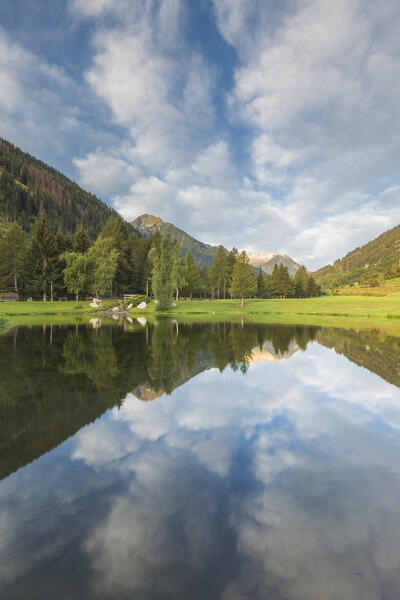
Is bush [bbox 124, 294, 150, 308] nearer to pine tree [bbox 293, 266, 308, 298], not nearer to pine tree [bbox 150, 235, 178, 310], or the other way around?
pine tree [bbox 150, 235, 178, 310]

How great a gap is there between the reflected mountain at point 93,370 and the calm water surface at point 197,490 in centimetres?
9

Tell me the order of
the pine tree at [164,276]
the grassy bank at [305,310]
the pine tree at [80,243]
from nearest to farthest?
the grassy bank at [305,310] → the pine tree at [164,276] → the pine tree at [80,243]

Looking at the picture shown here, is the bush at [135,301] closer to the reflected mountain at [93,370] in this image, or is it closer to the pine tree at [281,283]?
the reflected mountain at [93,370]

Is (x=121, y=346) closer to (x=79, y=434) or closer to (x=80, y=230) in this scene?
(x=79, y=434)

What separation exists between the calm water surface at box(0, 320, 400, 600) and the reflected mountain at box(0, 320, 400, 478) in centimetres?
9

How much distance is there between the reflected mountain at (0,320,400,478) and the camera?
629 cm

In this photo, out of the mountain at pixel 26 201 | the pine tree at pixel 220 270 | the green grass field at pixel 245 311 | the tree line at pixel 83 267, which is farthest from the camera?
the mountain at pixel 26 201

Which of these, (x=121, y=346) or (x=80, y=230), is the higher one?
(x=80, y=230)

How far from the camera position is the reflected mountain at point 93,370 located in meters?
6.29

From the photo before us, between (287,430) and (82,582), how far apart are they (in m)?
5.14

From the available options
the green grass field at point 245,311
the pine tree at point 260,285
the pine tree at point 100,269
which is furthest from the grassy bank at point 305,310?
the pine tree at point 260,285

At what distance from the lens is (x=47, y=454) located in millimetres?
5336

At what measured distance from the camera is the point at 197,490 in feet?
14.0

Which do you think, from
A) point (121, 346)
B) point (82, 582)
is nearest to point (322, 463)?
point (82, 582)
